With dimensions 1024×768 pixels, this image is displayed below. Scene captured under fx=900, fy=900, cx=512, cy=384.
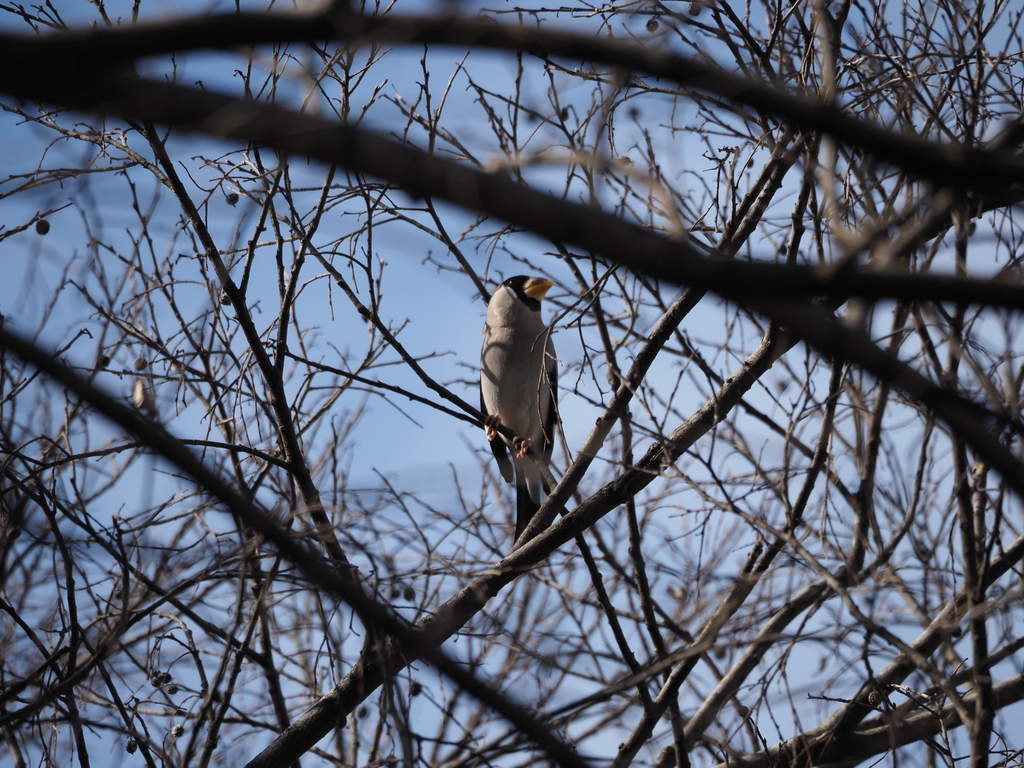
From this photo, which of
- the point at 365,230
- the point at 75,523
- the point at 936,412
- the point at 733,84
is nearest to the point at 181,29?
the point at 733,84

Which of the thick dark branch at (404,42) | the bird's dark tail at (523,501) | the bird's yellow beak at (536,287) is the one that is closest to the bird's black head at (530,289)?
the bird's yellow beak at (536,287)

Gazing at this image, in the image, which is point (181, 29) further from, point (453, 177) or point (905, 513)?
point (905, 513)

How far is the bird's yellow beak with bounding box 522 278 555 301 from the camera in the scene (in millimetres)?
6707

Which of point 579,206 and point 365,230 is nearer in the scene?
point 579,206

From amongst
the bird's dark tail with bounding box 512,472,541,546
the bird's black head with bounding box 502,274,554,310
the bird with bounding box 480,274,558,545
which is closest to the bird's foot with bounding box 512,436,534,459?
the bird's dark tail with bounding box 512,472,541,546

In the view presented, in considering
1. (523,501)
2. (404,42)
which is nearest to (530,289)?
(523,501)

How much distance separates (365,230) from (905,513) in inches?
83.9

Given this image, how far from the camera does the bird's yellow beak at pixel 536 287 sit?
22.0 feet

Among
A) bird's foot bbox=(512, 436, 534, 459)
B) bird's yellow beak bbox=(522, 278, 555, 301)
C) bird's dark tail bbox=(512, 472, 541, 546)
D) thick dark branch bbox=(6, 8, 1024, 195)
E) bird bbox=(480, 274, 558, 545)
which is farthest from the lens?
bird's yellow beak bbox=(522, 278, 555, 301)

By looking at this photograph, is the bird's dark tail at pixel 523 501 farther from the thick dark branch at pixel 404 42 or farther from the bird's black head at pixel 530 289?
the thick dark branch at pixel 404 42

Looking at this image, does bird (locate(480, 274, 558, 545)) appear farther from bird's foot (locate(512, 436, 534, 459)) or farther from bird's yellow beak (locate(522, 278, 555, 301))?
bird's foot (locate(512, 436, 534, 459))

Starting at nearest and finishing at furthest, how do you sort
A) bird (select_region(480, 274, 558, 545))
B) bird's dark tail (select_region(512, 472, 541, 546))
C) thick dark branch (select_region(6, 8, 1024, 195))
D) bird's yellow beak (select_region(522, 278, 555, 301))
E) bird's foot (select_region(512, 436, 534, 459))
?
thick dark branch (select_region(6, 8, 1024, 195)) → bird's foot (select_region(512, 436, 534, 459)) → bird's dark tail (select_region(512, 472, 541, 546)) → bird (select_region(480, 274, 558, 545)) → bird's yellow beak (select_region(522, 278, 555, 301))

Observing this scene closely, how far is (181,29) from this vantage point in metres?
1.01

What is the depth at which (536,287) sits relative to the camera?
265 inches
